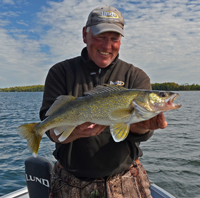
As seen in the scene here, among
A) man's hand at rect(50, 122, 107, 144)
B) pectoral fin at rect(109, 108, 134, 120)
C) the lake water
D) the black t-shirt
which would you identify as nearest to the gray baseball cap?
the black t-shirt

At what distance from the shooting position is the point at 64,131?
2.85 m

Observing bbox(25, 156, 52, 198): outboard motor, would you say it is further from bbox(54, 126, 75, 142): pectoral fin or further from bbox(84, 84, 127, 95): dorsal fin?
bbox(84, 84, 127, 95): dorsal fin

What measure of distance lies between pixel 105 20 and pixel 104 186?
8.17ft

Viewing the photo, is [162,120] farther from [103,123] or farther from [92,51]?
[92,51]

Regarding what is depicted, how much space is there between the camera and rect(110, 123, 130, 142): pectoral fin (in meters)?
2.66

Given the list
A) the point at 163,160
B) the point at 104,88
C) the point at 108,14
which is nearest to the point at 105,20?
the point at 108,14

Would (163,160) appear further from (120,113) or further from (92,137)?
(120,113)

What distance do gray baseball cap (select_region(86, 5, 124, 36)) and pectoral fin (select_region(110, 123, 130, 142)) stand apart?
1417 mm

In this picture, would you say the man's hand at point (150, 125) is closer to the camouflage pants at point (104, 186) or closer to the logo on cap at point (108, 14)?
the camouflage pants at point (104, 186)

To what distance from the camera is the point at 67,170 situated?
10.5 feet

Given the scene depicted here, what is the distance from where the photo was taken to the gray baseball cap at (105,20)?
317cm

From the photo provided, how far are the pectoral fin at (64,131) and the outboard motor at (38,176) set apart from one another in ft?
4.92

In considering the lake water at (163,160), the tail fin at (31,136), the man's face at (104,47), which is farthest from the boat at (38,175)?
the lake water at (163,160)

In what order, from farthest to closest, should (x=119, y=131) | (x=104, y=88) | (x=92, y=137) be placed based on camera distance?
(x=92, y=137) < (x=104, y=88) < (x=119, y=131)
